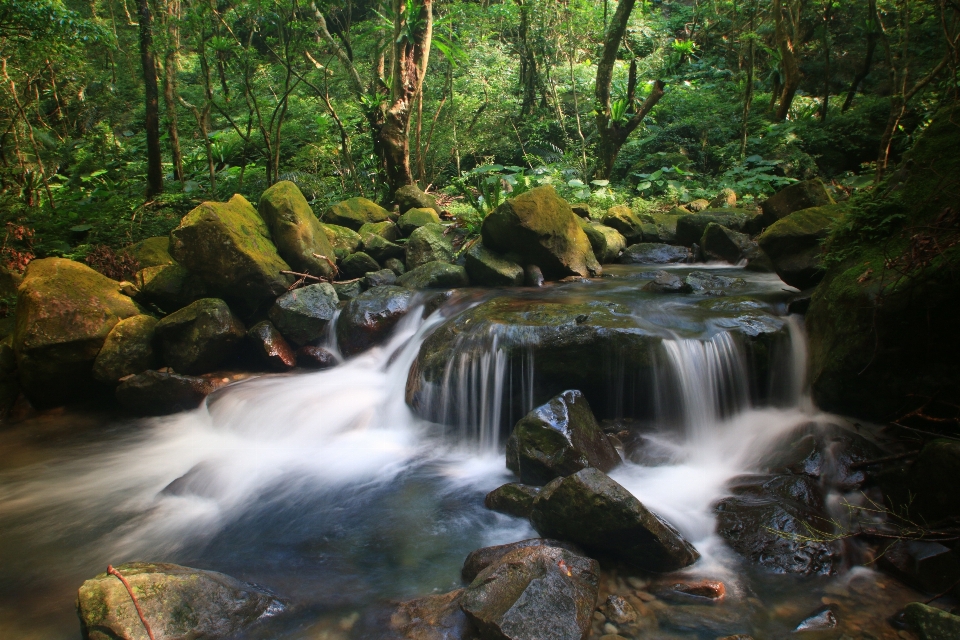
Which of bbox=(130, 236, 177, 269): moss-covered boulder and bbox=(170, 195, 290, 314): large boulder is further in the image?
bbox=(130, 236, 177, 269): moss-covered boulder

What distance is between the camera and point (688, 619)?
2.96 metres

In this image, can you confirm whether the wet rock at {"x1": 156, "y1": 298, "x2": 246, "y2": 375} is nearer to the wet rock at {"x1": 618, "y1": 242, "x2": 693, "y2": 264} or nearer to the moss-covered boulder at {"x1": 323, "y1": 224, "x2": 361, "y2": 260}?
the moss-covered boulder at {"x1": 323, "y1": 224, "x2": 361, "y2": 260}

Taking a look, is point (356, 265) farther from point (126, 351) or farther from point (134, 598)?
point (134, 598)

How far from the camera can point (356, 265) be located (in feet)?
29.4

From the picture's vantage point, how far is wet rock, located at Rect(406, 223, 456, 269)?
A: 30.0ft

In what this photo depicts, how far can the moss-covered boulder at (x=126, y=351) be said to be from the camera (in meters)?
6.46

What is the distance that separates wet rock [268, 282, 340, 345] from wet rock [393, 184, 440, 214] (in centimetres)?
435

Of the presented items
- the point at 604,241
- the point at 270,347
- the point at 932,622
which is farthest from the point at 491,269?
the point at 932,622

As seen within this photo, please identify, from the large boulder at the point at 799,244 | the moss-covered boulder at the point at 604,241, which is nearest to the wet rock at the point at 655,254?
the moss-covered boulder at the point at 604,241

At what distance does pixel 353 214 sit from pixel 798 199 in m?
7.52

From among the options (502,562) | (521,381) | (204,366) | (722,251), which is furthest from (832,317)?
(204,366)

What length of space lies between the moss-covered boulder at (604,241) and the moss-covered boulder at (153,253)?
643 cm

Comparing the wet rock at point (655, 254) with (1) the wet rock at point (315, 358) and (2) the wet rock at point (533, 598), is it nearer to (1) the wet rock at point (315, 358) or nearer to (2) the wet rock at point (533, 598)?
(1) the wet rock at point (315, 358)

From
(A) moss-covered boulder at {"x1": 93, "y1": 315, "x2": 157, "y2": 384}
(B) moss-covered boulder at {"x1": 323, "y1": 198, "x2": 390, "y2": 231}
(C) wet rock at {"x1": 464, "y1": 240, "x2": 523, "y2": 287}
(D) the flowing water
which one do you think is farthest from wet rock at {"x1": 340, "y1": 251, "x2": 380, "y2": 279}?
(A) moss-covered boulder at {"x1": 93, "y1": 315, "x2": 157, "y2": 384}
